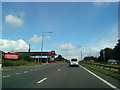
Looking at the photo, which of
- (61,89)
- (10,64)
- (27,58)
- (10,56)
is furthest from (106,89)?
(27,58)

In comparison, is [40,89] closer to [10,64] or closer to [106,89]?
[106,89]

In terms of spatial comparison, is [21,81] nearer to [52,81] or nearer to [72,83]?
[52,81]

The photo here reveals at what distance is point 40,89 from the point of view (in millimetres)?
7883

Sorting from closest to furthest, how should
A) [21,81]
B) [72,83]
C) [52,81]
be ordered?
1. [72,83]
2. [52,81]
3. [21,81]

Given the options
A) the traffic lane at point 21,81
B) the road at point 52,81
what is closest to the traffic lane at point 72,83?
the road at point 52,81

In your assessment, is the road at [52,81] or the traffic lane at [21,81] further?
the traffic lane at [21,81]

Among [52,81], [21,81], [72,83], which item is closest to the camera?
[72,83]

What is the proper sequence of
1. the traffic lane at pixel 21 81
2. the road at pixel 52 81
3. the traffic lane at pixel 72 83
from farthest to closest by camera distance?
the traffic lane at pixel 21 81
the road at pixel 52 81
the traffic lane at pixel 72 83

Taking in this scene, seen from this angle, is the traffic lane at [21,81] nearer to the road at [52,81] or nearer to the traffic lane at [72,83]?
the road at [52,81]

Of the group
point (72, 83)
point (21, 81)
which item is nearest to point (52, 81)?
point (72, 83)

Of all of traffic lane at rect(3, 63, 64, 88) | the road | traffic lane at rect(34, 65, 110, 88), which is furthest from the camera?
traffic lane at rect(3, 63, 64, 88)

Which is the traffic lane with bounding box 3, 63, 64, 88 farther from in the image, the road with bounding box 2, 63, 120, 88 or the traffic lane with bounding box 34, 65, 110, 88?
the traffic lane with bounding box 34, 65, 110, 88

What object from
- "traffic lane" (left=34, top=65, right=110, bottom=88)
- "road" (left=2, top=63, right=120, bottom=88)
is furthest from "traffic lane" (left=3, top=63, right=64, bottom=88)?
"traffic lane" (left=34, top=65, right=110, bottom=88)

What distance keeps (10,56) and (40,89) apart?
47844 millimetres
